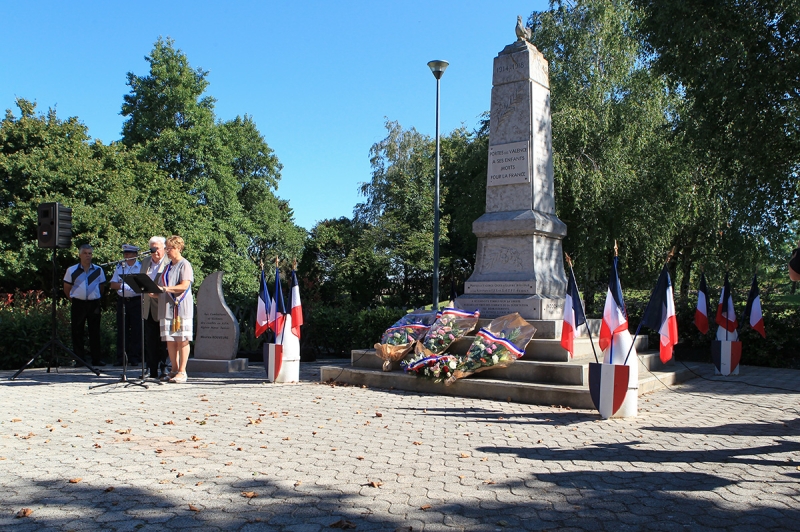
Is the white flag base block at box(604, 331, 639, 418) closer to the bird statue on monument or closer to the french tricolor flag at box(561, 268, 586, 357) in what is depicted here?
the french tricolor flag at box(561, 268, 586, 357)

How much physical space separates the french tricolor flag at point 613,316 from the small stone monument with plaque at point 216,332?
21.5 feet

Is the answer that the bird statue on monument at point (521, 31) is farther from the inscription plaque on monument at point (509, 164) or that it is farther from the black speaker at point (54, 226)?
the black speaker at point (54, 226)

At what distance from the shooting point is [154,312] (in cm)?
971

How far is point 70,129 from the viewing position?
90.8 feet

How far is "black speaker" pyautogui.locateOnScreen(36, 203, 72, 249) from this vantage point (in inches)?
386

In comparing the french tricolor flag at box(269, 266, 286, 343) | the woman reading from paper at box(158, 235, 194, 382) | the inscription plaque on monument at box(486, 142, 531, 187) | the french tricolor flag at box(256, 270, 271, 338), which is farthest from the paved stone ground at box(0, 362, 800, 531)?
the inscription plaque on monument at box(486, 142, 531, 187)

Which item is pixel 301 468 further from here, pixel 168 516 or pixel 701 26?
pixel 701 26

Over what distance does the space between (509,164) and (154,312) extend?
6.14 metres

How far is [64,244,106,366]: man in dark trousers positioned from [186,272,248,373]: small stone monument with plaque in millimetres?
2012

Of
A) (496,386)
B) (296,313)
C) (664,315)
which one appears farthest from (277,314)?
(664,315)

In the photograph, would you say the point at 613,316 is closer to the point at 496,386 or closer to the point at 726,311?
the point at 496,386

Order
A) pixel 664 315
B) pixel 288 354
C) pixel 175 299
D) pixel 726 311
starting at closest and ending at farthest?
pixel 664 315 → pixel 175 299 → pixel 288 354 → pixel 726 311

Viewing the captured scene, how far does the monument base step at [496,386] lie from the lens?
298 inches

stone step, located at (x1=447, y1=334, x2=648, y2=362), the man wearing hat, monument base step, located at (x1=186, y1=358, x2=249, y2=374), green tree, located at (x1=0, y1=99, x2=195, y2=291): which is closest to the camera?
stone step, located at (x1=447, y1=334, x2=648, y2=362)
